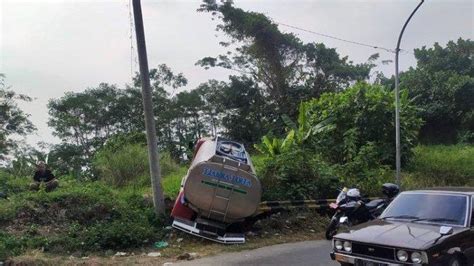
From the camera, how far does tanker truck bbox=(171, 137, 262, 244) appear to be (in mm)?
11125

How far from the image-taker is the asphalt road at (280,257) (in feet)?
31.1

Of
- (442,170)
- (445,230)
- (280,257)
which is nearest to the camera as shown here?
(445,230)

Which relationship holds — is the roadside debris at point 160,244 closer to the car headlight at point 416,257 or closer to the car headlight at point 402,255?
the car headlight at point 402,255

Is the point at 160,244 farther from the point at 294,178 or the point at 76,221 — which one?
the point at 294,178

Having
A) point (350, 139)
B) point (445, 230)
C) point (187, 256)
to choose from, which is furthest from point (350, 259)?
point (350, 139)

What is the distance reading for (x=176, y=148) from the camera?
32.0 m

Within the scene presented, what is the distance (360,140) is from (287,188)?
7902 millimetres

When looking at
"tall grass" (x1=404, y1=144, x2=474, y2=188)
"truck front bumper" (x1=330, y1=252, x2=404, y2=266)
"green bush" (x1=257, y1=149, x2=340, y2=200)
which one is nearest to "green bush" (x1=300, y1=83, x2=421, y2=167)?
"tall grass" (x1=404, y1=144, x2=474, y2=188)

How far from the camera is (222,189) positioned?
11.2 m

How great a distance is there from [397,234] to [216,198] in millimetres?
5229

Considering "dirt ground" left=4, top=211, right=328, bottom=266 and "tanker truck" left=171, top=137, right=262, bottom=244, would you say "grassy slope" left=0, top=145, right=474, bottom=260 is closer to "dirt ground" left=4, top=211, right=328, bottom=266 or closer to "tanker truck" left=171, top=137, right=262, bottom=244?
"dirt ground" left=4, top=211, right=328, bottom=266

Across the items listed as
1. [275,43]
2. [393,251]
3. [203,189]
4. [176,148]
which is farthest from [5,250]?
[275,43]

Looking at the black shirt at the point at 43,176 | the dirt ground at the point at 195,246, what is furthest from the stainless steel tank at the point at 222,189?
the black shirt at the point at 43,176

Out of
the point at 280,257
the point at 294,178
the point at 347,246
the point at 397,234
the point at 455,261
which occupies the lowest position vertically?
the point at 280,257
